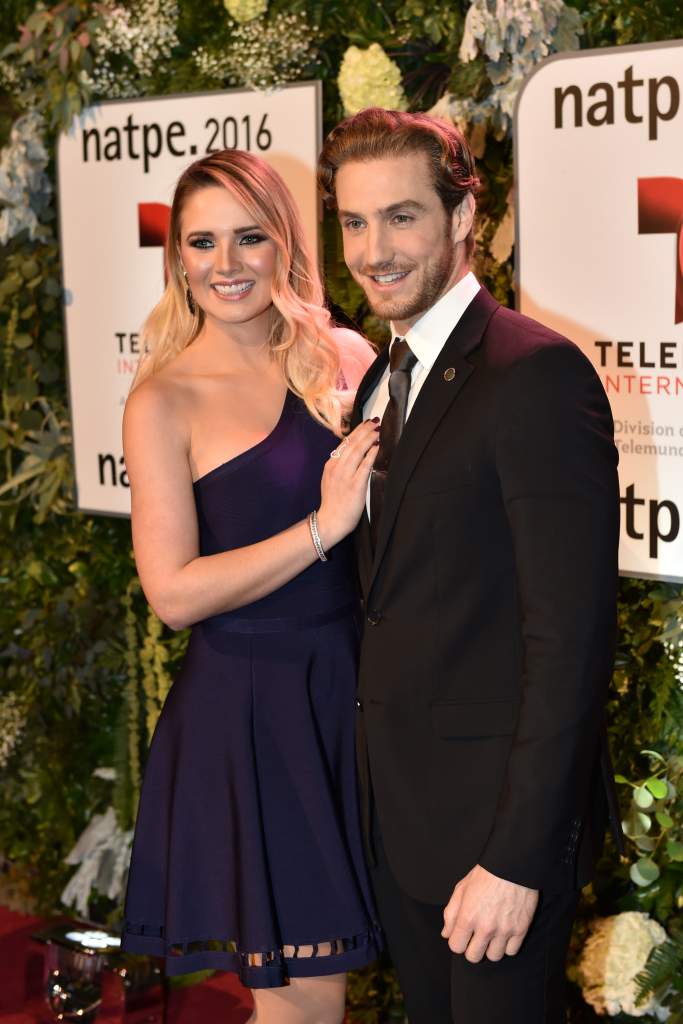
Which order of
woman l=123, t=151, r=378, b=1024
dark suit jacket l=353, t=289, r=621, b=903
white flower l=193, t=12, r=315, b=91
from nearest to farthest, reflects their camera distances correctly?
dark suit jacket l=353, t=289, r=621, b=903 → woman l=123, t=151, r=378, b=1024 → white flower l=193, t=12, r=315, b=91

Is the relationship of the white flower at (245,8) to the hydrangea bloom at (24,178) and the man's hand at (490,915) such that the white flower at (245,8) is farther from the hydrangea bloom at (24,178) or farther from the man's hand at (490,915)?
the man's hand at (490,915)

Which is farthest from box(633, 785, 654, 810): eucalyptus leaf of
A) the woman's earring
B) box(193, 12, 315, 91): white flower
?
box(193, 12, 315, 91): white flower

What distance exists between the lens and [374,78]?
116 inches

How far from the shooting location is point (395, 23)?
3002 millimetres

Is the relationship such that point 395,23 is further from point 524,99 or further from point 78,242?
point 78,242

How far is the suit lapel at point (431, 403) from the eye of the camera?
1804 mm

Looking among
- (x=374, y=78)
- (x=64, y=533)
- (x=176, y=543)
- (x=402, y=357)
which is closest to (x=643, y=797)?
(x=176, y=543)

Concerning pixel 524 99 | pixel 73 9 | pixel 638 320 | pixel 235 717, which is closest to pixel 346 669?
pixel 235 717

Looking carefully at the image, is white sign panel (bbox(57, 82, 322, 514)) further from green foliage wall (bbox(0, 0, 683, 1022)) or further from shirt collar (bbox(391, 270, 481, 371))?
shirt collar (bbox(391, 270, 481, 371))

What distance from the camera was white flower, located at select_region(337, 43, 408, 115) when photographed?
294 cm

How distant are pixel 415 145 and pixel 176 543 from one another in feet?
2.50

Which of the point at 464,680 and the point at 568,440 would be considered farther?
the point at 464,680

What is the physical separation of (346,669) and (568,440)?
79 cm

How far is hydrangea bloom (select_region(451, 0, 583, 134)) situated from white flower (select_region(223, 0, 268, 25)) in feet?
1.86
